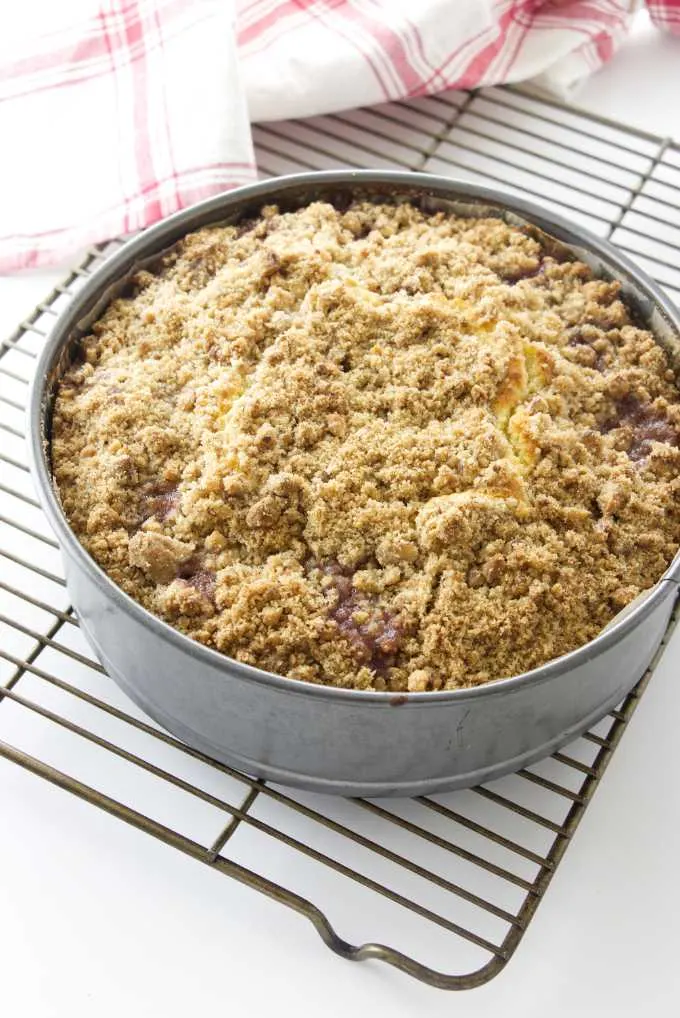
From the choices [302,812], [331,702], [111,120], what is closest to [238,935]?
[302,812]

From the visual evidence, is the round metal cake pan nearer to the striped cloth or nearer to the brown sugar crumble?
the brown sugar crumble

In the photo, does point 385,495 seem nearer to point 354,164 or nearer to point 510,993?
point 510,993

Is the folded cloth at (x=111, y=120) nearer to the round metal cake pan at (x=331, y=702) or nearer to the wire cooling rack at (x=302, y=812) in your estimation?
the wire cooling rack at (x=302, y=812)

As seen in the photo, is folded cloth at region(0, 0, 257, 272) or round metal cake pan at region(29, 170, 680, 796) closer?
round metal cake pan at region(29, 170, 680, 796)

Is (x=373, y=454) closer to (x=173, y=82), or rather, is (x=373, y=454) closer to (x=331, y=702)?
(x=331, y=702)

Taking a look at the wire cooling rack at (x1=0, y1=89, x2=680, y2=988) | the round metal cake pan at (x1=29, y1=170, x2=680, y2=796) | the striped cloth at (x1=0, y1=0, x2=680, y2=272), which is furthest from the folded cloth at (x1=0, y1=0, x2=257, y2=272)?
the round metal cake pan at (x1=29, y1=170, x2=680, y2=796)

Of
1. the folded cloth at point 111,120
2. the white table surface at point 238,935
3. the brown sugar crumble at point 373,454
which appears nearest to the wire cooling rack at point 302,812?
the white table surface at point 238,935
